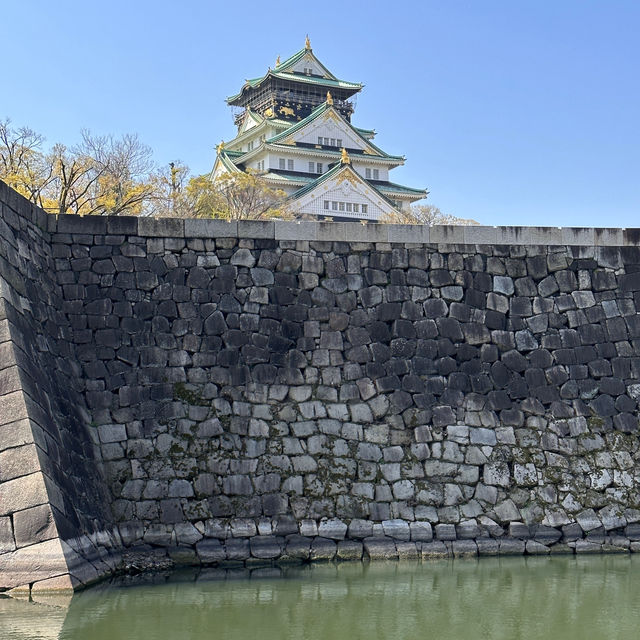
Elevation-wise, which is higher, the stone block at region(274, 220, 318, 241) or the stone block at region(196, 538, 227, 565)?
the stone block at region(274, 220, 318, 241)

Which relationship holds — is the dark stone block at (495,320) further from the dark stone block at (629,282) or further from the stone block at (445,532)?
the stone block at (445,532)

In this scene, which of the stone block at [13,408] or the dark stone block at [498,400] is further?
the dark stone block at [498,400]

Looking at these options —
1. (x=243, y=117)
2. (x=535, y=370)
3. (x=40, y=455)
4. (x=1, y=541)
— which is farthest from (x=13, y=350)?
(x=243, y=117)

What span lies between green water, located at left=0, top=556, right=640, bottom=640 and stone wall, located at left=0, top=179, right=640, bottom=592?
0.65 meters

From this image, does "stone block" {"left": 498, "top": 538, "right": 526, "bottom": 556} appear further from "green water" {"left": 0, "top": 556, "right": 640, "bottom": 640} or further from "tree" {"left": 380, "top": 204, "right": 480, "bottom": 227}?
"tree" {"left": 380, "top": 204, "right": 480, "bottom": 227}

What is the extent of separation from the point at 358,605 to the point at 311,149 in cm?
3949

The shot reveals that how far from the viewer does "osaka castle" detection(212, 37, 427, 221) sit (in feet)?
142

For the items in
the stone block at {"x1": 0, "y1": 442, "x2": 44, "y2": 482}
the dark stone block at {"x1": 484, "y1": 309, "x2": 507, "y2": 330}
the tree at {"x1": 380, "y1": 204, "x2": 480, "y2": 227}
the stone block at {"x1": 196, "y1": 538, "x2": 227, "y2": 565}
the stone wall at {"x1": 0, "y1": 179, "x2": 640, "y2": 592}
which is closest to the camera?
the stone block at {"x1": 0, "y1": 442, "x2": 44, "y2": 482}

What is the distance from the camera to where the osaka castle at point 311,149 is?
43188 mm

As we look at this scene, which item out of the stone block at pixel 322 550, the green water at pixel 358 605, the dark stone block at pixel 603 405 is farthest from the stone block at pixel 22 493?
the dark stone block at pixel 603 405

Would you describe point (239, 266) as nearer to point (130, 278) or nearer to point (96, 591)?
point (130, 278)

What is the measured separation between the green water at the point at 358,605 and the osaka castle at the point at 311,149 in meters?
28.6

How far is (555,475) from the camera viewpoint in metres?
11.2

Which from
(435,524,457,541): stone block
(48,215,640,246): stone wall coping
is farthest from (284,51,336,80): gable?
(435,524,457,541): stone block
